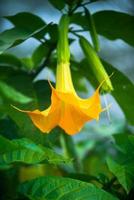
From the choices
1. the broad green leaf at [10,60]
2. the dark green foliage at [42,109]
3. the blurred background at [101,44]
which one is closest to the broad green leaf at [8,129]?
the dark green foliage at [42,109]

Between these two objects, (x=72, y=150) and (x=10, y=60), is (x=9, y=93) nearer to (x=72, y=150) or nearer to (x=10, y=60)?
(x=10, y=60)

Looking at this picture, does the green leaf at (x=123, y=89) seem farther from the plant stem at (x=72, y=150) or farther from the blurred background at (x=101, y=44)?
the blurred background at (x=101, y=44)

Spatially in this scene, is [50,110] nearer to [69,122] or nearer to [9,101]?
[69,122]

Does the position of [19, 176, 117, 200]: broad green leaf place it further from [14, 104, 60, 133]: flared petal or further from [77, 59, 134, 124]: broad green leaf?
[77, 59, 134, 124]: broad green leaf

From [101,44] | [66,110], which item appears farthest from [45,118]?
[101,44]

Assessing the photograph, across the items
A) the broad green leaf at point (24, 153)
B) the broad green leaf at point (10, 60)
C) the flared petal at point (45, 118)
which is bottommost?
the broad green leaf at point (24, 153)

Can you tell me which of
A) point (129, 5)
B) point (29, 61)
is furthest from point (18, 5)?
point (29, 61)

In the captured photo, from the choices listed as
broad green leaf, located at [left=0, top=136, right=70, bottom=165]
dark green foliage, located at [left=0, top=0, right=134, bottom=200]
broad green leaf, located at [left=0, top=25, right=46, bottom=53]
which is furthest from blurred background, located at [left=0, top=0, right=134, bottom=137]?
broad green leaf, located at [left=0, top=136, right=70, bottom=165]
